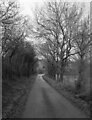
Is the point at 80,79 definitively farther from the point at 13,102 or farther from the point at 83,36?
the point at 83,36

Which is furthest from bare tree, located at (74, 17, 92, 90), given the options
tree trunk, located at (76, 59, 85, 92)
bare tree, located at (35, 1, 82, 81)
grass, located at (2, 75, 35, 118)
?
grass, located at (2, 75, 35, 118)

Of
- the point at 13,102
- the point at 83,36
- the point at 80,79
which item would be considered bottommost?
the point at 13,102

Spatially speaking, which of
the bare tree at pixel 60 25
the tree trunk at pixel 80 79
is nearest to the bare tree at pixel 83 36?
the bare tree at pixel 60 25

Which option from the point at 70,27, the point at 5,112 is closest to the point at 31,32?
the point at 70,27

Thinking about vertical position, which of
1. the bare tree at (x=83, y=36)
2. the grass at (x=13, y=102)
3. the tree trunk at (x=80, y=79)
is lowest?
the grass at (x=13, y=102)

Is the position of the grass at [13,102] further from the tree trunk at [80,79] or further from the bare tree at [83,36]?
the bare tree at [83,36]

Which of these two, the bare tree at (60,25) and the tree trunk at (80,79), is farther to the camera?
the bare tree at (60,25)

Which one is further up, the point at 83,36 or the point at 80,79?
the point at 83,36

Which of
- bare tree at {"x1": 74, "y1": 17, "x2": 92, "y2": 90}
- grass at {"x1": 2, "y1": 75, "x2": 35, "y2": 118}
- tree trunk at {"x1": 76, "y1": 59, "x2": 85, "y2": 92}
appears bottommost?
grass at {"x1": 2, "y1": 75, "x2": 35, "y2": 118}

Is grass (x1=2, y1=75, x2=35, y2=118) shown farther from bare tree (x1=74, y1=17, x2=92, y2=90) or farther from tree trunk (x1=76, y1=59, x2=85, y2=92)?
bare tree (x1=74, y1=17, x2=92, y2=90)

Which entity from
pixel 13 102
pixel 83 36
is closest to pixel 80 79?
pixel 13 102

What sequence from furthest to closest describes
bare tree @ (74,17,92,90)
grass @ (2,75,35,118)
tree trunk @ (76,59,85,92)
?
bare tree @ (74,17,92,90), tree trunk @ (76,59,85,92), grass @ (2,75,35,118)

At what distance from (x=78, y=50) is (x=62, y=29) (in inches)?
166

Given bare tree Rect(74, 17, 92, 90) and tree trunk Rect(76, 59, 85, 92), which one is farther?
bare tree Rect(74, 17, 92, 90)
